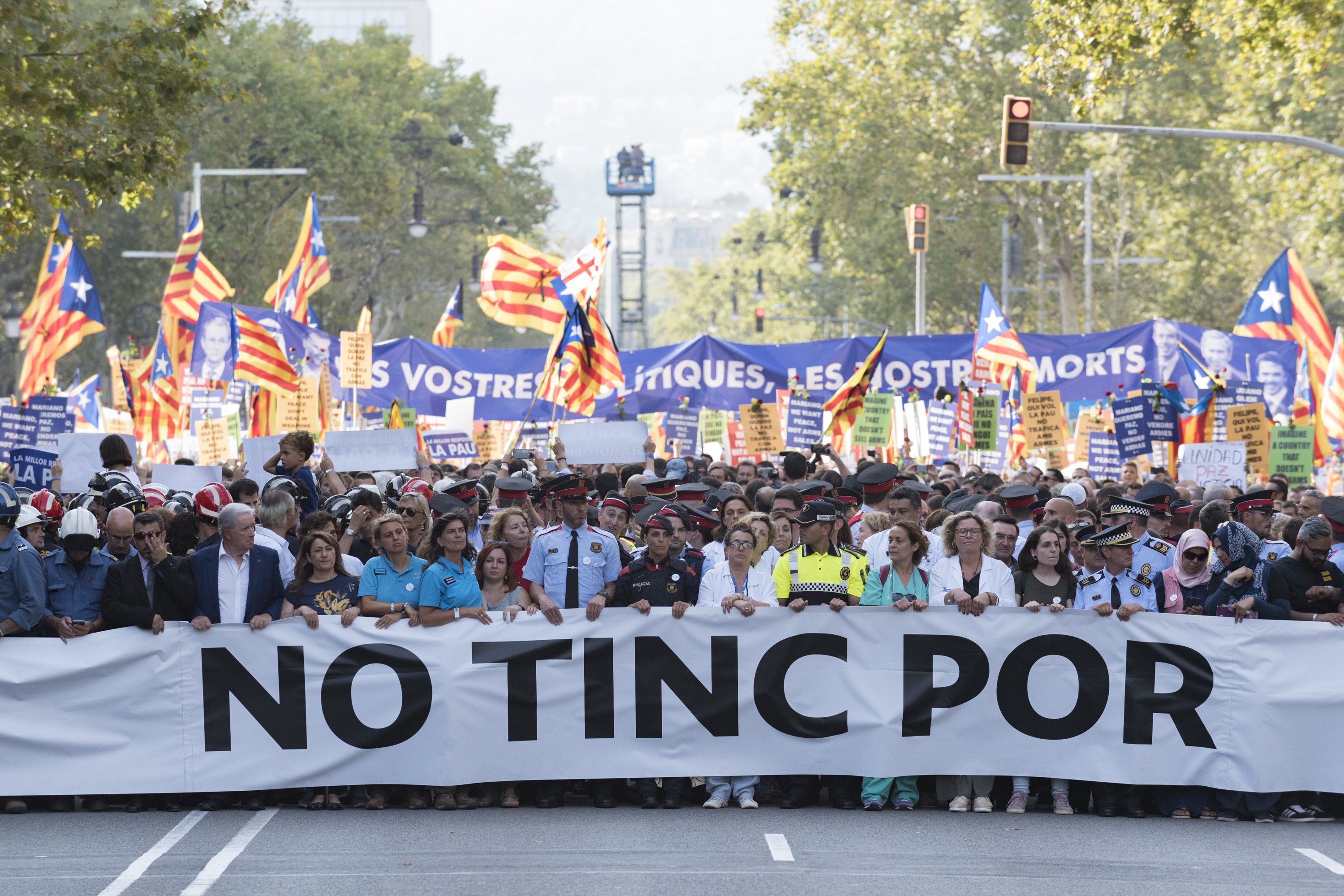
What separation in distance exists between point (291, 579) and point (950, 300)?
46.3 m

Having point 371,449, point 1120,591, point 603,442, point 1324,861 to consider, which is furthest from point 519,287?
point 1324,861

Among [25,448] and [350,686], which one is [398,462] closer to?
[25,448]

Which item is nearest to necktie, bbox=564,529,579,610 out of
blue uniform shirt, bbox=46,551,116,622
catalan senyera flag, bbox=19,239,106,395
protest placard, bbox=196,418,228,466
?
blue uniform shirt, bbox=46,551,116,622

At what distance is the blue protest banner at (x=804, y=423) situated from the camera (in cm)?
2028

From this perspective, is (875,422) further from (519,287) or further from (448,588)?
(448,588)

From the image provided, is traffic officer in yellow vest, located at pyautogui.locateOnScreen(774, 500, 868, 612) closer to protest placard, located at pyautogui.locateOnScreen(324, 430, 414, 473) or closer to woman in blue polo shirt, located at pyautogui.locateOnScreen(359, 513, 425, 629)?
woman in blue polo shirt, located at pyautogui.locateOnScreen(359, 513, 425, 629)

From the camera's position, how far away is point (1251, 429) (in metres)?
18.0

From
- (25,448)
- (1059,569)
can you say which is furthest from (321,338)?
(1059,569)

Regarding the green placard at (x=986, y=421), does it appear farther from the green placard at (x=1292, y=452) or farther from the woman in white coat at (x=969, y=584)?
the woman in white coat at (x=969, y=584)

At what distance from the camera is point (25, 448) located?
1535cm

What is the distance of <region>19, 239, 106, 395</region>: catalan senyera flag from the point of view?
69.3 feet

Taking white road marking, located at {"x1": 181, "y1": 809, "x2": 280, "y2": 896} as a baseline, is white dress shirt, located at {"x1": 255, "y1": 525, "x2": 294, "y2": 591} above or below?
above

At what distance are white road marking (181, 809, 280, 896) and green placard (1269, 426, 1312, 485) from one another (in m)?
12.4

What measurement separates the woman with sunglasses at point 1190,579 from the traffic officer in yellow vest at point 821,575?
169cm
